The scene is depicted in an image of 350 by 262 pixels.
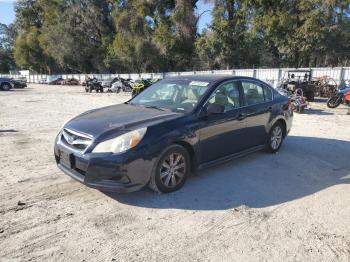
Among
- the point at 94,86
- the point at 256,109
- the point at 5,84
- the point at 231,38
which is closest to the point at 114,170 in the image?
the point at 256,109

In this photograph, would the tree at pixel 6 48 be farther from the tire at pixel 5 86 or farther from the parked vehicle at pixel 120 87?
the parked vehicle at pixel 120 87

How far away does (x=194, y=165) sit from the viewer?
14.8 ft

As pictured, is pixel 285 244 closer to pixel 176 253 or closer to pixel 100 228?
pixel 176 253

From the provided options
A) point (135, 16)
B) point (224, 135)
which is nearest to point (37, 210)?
point (224, 135)

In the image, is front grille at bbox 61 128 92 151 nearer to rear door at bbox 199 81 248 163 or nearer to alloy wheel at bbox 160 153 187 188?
alloy wheel at bbox 160 153 187 188

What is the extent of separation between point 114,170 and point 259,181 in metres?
2.33

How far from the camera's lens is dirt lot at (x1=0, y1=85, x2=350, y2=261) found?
3.03 metres

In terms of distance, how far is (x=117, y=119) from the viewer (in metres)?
4.31

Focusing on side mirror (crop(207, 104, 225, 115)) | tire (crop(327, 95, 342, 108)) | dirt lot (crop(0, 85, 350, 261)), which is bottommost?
dirt lot (crop(0, 85, 350, 261))

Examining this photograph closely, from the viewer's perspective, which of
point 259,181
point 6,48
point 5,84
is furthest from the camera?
point 6,48

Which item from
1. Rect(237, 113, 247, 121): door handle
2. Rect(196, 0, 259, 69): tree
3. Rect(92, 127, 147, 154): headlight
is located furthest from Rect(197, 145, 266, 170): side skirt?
Rect(196, 0, 259, 69): tree

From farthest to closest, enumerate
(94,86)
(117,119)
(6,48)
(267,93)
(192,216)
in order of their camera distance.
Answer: (6,48)
(94,86)
(267,93)
(117,119)
(192,216)

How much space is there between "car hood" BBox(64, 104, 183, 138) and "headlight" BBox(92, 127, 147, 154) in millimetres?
158

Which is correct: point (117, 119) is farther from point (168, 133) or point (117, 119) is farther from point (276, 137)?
point (276, 137)
